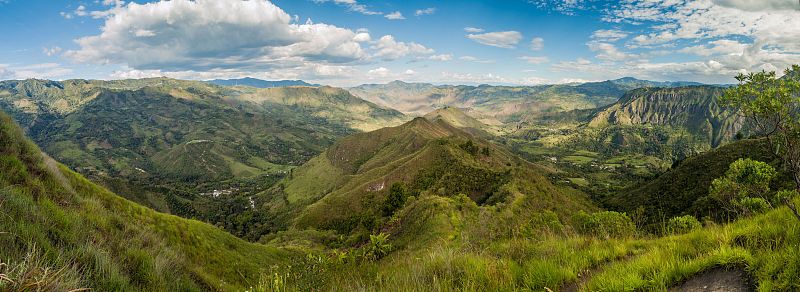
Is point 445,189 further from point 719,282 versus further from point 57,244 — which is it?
point 57,244

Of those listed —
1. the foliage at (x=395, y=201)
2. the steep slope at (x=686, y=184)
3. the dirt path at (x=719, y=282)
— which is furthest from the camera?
the steep slope at (x=686, y=184)

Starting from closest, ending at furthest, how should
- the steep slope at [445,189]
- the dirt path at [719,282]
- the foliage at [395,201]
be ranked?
1. the dirt path at [719,282]
2. the steep slope at [445,189]
3. the foliage at [395,201]

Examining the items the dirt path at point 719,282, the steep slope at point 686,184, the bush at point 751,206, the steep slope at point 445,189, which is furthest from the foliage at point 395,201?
the dirt path at point 719,282

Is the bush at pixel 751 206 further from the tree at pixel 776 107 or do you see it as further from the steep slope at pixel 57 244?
the steep slope at pixel 57 244

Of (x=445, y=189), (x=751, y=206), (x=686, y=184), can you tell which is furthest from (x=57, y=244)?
(x=686, y=184)

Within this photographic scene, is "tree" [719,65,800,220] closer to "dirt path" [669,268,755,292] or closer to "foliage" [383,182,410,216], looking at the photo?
"dirt path" [669,268,755,292]

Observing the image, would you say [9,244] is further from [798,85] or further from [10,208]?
[798,85]

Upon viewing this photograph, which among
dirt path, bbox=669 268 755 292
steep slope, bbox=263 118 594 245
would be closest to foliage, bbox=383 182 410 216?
steep slope, bbox=263 118 594 245

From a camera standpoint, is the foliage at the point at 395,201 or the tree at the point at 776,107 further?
the foliage at the point at 395,201

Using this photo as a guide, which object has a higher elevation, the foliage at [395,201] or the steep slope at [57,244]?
the steep slope at [57,244]
